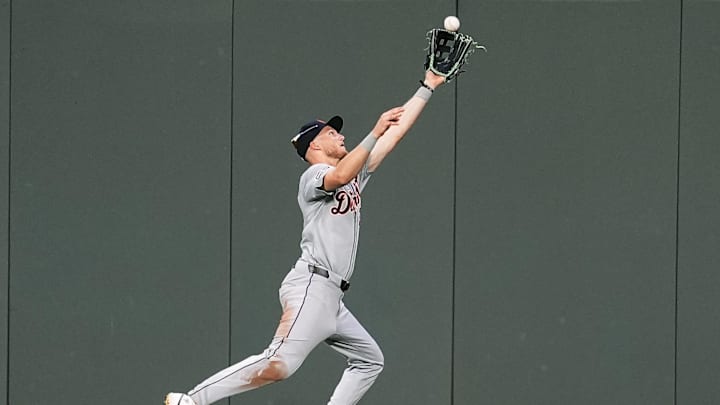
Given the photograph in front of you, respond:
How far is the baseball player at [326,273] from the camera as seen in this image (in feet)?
22.4

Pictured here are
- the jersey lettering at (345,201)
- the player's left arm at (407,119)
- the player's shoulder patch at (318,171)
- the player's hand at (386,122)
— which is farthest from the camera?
the jersey lettering at (345,201)

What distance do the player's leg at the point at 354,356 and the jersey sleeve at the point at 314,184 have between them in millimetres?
674

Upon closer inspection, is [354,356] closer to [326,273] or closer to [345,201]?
[326,273]

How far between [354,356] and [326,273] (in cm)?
58

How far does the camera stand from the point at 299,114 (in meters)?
9.13

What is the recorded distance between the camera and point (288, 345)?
6875 millimetres

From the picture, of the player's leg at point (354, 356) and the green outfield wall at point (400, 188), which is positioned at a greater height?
the green outfield wall at point (400, 188)

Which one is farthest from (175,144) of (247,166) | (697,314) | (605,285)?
(697,314)

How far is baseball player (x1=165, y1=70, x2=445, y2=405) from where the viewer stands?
6.83m

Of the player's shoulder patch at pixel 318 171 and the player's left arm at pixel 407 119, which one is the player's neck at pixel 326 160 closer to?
the player's shoulder patch at pixel 318 171

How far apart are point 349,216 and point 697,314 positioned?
10.6 feet

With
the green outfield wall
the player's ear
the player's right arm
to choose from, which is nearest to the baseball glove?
the player's right arm

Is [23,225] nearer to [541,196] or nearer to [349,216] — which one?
[349,216]

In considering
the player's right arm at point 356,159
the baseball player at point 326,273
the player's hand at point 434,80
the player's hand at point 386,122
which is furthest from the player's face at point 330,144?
the player's hand at point 434,80
